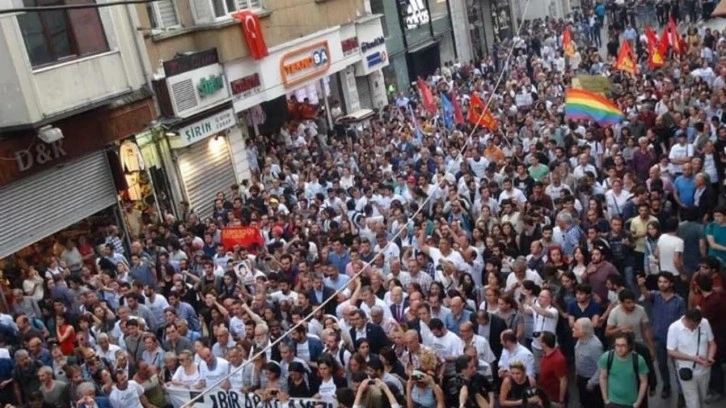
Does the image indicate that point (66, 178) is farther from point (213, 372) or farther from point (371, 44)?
point (371, 44)

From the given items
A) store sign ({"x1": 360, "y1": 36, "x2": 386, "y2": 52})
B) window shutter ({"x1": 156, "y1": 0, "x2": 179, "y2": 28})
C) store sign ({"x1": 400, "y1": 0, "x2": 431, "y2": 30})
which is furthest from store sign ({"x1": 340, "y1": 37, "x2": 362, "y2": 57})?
store sign ({"x1": 400, "y1": 0, "x2": 431, "y2": 30})

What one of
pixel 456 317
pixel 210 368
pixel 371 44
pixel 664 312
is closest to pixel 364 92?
pixel 371 44

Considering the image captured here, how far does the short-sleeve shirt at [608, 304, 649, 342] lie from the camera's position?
8.02 m

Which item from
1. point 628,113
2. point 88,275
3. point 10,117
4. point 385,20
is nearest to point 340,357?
point 88,275

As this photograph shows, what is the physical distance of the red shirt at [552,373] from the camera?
7.60 m

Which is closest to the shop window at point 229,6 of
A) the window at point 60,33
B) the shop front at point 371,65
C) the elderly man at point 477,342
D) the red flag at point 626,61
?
the window at point 60,33

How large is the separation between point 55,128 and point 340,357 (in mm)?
8546

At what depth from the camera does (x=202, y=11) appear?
19.4 m

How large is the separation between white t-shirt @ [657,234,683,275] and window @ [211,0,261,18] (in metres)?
12.9

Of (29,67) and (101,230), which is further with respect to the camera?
(101,230)

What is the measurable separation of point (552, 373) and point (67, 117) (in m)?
10.6

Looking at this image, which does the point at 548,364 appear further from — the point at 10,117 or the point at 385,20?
the point at 385,20

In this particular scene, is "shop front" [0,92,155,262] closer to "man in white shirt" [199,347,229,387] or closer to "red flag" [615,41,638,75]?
"man in white shirt" [199,347,229,387]

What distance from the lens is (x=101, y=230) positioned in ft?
53.4
